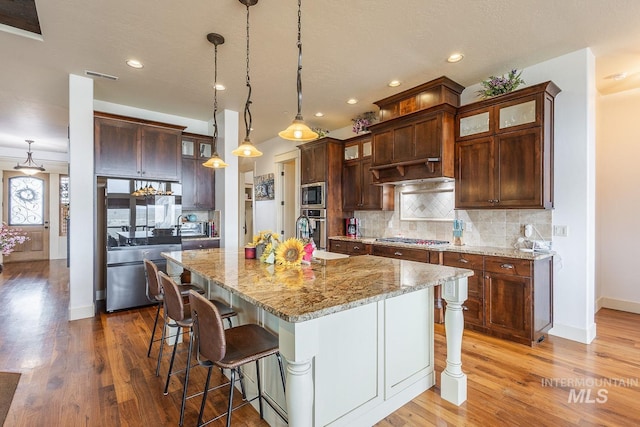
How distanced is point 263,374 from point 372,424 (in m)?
0.73

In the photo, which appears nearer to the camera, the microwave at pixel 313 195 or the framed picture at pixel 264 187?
the microwave at pixel 313 195

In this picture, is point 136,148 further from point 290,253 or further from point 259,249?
point 290,253

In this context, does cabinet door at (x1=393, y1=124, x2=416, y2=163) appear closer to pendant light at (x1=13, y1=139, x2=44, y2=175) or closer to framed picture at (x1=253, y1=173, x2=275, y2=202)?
framed picture at (x1=253, y1=173, x2=275, y2=202)

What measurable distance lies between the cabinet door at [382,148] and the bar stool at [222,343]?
3.03 meters

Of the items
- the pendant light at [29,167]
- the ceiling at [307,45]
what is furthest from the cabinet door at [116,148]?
the pendant light at [29,167]

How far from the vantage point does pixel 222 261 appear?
256cm

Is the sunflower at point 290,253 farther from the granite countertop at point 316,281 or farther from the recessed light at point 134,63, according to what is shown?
the recessed light at point 134,63

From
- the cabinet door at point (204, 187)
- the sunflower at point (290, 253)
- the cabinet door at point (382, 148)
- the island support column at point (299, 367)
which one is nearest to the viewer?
the island support column at point (299, 367)

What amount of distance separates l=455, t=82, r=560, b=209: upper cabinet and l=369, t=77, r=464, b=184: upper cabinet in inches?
8.1

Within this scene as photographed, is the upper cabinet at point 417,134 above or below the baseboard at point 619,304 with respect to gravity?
above

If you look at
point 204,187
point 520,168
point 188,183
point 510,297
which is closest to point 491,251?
point 510,297

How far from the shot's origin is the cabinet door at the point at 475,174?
11.4ft

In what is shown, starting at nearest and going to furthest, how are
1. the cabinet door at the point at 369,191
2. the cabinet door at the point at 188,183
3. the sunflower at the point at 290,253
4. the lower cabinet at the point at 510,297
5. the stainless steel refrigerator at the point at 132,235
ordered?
1. the sunflower at the point at 290,253
2. the lower cabinet at the point at 510,297
3. the stainless steel refrigerator at the point at 132,235
4. the cabinet door at the point at 369,191
5. the cabinet door at the point at 188,183

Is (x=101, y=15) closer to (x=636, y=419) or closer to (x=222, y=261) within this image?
(x=222, y=261)
